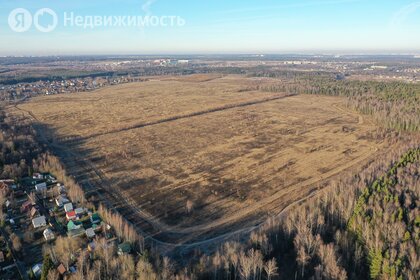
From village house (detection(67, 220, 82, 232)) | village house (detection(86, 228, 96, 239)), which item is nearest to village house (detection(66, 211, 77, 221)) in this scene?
village house (detection(67, 220, 82, 232))

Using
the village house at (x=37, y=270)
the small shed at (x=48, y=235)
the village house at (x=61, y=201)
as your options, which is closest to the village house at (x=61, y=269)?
the village house at (x=37, y=270)

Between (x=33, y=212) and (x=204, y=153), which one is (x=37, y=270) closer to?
(x=33, y=212)

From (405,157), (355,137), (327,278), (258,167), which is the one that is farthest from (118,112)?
(327,278)

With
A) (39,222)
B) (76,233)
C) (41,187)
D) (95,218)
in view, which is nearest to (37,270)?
(76,233)

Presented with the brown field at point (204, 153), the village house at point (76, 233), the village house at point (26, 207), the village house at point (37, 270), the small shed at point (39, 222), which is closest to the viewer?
the village house at point (37, 270)

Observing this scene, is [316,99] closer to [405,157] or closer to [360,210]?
[405,157]

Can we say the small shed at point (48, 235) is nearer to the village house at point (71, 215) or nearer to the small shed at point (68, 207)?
the village house at point (71, 215)
